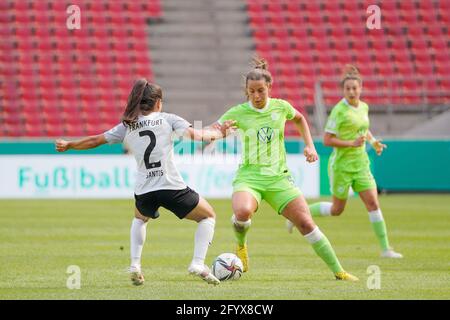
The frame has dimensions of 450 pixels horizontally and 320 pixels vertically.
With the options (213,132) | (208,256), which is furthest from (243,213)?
(208,256)

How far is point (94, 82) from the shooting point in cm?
2816

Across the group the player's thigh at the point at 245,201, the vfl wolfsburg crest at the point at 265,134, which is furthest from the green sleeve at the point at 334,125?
the player's thigh at the point at 245,201

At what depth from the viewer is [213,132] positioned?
861cm

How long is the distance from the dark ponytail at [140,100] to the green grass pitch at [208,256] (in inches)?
58.6

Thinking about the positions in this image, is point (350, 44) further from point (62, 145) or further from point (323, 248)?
point (62, 145)

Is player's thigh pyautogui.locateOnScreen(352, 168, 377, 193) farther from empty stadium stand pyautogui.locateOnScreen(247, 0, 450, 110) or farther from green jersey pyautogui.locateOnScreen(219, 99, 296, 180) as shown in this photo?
empty stadium stand pyautogui.locateOnScreen(247, 0, 450, 110)

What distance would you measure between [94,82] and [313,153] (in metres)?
19.8

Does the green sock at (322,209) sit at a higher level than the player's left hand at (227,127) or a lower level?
lower

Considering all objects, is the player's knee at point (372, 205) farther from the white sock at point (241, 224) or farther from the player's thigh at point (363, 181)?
the white sock at point (241, 224)

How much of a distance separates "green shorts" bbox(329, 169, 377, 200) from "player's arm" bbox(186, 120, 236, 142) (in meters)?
3.47

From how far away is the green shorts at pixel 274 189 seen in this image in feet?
29.9

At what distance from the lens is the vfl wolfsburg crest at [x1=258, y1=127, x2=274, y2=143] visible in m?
9.33
